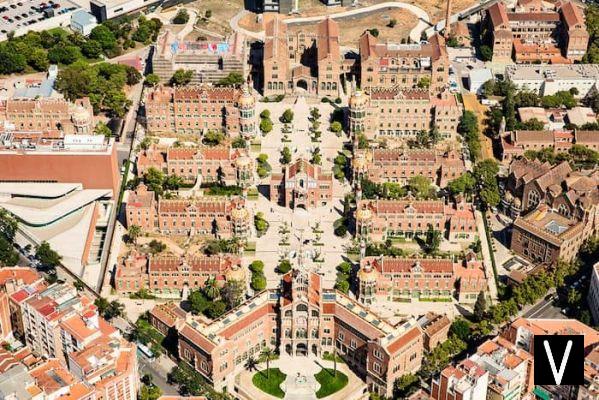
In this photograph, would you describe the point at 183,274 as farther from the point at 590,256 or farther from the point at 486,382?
the point at 590,256

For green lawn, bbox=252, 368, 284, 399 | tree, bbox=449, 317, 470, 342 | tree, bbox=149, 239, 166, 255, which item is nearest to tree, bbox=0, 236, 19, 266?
tree, bbox=149, 239, 166, 255

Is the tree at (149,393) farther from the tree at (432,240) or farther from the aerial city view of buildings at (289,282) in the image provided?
the tree at (432,240)

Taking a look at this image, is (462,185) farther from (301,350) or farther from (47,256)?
(47,256)

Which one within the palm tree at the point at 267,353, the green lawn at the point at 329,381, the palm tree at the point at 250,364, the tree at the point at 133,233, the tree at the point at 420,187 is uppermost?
the tree at the point at 420,187

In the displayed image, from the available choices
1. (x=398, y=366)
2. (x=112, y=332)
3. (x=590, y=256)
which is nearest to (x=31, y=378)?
(x=112, y=332)

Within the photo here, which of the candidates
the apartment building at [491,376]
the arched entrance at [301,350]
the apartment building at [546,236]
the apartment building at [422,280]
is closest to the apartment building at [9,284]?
the arched entrance at [301,350]
